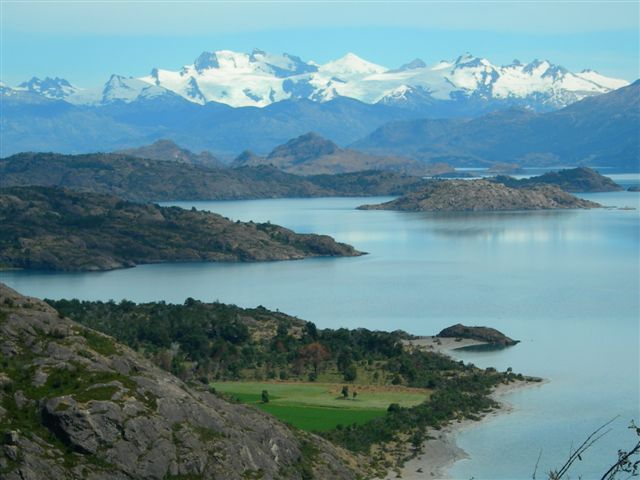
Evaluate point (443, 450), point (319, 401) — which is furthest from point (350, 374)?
point (443, 450)

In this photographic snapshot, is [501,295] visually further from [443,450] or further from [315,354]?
[443,450]

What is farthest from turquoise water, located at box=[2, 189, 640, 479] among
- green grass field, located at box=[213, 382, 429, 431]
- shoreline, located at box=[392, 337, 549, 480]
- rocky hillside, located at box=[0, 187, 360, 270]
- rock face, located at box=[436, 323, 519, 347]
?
rocky hillside, located at box=[0, 187, 360, 270]

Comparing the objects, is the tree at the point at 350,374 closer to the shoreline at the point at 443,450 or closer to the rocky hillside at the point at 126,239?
the shoreline at the point at 443,450

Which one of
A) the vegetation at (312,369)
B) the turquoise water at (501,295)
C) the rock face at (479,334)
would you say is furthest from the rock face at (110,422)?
the rock face at (479,334)

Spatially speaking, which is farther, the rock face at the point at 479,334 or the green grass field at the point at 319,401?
the rock face at the point at 479,334

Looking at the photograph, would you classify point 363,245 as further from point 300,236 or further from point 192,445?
point 192,445

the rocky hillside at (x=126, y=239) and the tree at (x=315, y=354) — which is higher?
the rocky hillside at (x=126, y=239)

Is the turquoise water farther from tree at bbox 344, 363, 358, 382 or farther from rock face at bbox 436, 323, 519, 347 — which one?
tree at bbox 344, 363, 358, 382
